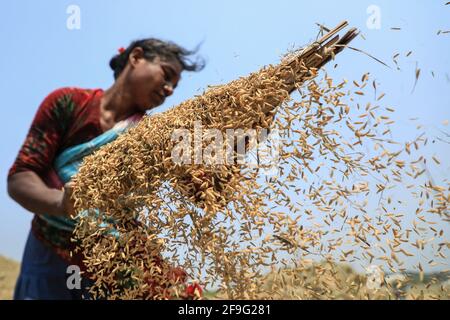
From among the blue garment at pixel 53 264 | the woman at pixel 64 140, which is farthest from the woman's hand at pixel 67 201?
the blue garment at pixel 53 264

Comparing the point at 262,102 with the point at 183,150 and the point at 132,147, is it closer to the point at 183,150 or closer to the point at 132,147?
the point at 183,150

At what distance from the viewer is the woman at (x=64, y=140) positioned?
2320 millimetres

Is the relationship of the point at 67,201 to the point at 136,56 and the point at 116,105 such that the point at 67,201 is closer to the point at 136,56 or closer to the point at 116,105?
the point at 116,105

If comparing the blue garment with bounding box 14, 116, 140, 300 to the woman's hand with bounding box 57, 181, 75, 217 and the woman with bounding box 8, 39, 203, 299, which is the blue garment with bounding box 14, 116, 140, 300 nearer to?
the woman with bounding box 8, 39, 203, 299

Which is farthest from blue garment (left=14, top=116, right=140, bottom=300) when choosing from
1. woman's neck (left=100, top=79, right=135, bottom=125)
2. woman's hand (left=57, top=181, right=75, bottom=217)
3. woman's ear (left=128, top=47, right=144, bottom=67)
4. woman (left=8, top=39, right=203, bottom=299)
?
woman's ear (left=128, top=47, right=144, bottom=67)

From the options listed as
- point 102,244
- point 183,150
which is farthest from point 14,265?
point 183,150

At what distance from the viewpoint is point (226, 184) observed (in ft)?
5.27

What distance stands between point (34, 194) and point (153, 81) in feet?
2.77

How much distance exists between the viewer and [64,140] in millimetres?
2482

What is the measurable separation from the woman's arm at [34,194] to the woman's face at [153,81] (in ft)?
2.23

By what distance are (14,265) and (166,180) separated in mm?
4316

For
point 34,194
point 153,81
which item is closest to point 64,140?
point 34,194

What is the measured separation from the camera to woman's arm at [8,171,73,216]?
2.22 metres
